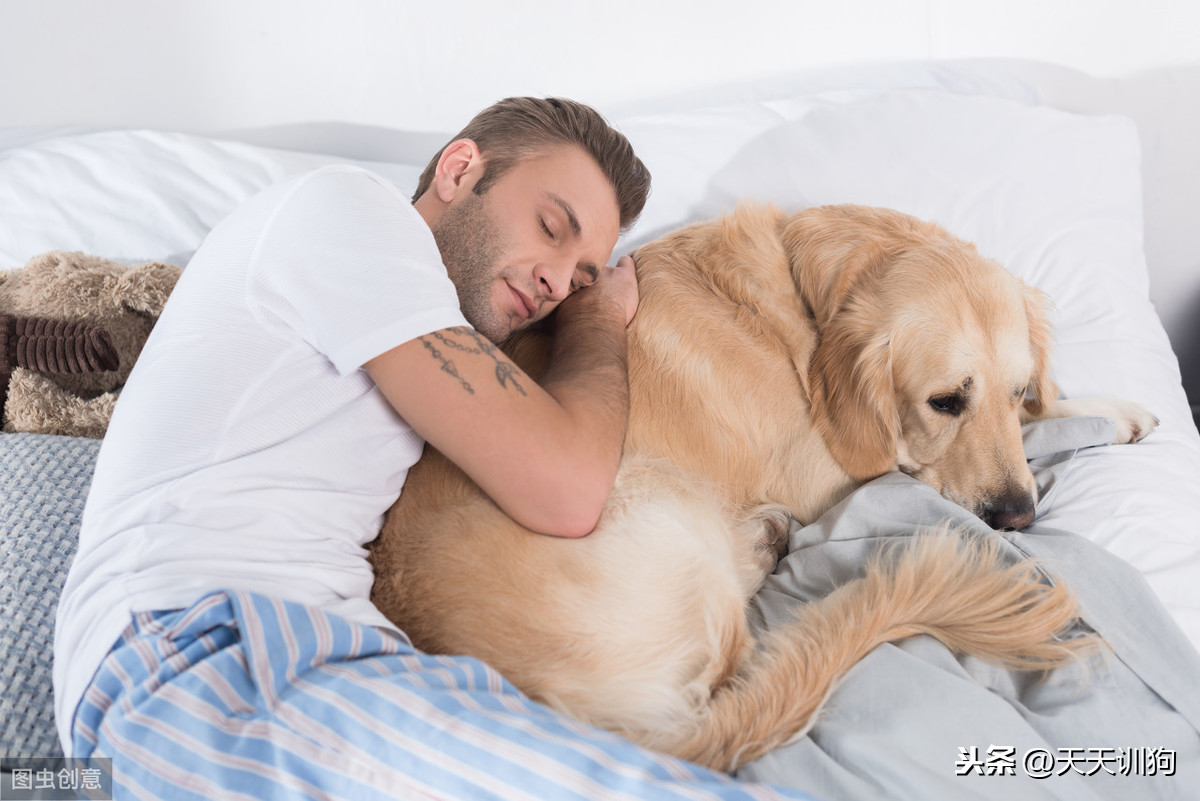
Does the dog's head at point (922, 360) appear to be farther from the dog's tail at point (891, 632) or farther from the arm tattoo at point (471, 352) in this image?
the arm tattoo at point (471, 352)

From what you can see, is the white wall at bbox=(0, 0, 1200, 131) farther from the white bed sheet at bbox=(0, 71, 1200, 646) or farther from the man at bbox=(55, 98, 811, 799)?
the man at bbox=(55, 98, 811, 799)

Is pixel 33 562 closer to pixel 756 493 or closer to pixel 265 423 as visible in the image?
pixel 265 423

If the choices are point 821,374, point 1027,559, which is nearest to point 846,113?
point 821,374

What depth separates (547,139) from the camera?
1.64 meters

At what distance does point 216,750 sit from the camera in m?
0.95

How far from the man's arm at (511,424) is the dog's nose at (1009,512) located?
76cm

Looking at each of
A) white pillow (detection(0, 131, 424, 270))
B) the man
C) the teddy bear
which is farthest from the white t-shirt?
white pillow (detection(0, 131, 424, 270))

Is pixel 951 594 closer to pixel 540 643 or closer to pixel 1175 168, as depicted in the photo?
pixel 540 643

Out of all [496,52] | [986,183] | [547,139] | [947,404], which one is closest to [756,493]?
[947,404]

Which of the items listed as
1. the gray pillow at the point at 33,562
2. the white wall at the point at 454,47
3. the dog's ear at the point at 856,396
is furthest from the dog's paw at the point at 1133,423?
the gray pillow at the point at 33,562

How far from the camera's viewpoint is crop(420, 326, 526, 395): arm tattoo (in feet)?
4.12

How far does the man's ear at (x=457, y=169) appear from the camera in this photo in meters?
1.62

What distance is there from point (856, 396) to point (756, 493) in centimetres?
30

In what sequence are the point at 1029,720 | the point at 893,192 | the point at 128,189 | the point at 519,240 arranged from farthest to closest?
the point at 128,189 < the point at 893,192 < the point at 519,240 < the point at 1029,720
